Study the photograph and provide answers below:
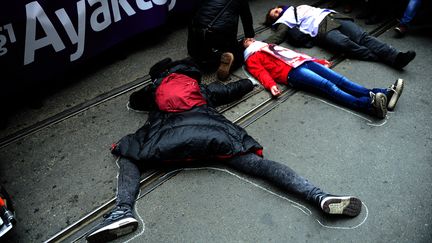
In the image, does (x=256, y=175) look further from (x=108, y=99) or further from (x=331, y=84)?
(x=108, y=99)

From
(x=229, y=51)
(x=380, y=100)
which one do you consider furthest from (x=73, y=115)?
(x=380, y=100)

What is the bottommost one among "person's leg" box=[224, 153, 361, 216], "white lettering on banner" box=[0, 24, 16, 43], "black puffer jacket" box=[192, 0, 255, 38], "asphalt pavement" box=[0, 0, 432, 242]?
"asphalt pavement" box=[0, 0, 432, 242]

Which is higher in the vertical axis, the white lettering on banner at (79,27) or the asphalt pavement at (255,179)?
the white lettering on banner at (79,27)

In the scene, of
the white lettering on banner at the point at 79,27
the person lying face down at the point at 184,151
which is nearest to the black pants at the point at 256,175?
the person lying face down at the point at 184,151

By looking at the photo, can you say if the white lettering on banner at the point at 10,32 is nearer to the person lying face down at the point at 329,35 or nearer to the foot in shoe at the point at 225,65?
the foot in shoe at the point at 225,65

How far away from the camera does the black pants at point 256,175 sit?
2.71 metres

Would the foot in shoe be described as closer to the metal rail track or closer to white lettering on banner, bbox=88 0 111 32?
the metal rail track

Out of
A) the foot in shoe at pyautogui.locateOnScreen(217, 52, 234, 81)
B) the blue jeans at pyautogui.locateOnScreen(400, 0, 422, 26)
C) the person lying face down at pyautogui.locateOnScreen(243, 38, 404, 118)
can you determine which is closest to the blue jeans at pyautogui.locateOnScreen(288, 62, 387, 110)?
the person lying face down at pyautogui.locateOnScreen(243, 38, 404, 118)

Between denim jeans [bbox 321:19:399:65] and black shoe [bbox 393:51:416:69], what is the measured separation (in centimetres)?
9

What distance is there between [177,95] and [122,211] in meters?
1.10

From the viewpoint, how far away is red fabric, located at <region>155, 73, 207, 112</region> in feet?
10.2

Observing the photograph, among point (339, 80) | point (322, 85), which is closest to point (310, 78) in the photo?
point (322, 85)

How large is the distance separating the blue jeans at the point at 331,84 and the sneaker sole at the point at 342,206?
131cm

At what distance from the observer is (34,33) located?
3449 mm
